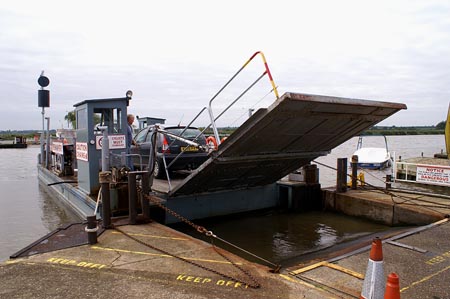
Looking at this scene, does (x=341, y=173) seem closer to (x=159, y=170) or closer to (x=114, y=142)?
(x=159, y=170)

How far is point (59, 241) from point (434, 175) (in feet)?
37.8

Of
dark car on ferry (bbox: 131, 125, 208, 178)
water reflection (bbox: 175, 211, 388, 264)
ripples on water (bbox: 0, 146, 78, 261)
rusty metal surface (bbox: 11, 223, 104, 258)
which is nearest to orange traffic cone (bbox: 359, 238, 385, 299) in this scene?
water reflection (bbox: 175, 211, 388, 264)

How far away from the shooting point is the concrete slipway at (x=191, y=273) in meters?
4.13

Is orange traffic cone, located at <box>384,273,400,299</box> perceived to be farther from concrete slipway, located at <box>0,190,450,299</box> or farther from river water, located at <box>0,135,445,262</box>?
river water, located at <box>0,135,445,262</box>

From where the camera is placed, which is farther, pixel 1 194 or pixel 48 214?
pixel 1 194

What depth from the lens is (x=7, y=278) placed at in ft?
14.9

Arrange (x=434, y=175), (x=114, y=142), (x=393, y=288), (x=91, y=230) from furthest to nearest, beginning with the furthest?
1. (x=434, y=175)
2. (x=114, y=142)
3. (x=91, y=230)
4. (x=393, y=288)

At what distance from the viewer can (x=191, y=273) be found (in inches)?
184

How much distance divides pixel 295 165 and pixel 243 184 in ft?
4.94

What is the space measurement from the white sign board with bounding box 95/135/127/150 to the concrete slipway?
127 inches

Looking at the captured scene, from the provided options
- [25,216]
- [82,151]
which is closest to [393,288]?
[82,151]

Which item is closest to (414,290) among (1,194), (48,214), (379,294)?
(379,294)

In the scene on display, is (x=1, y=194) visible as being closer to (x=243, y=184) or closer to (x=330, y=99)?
(x=243, y=184)

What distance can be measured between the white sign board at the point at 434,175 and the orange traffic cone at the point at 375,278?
978cm
